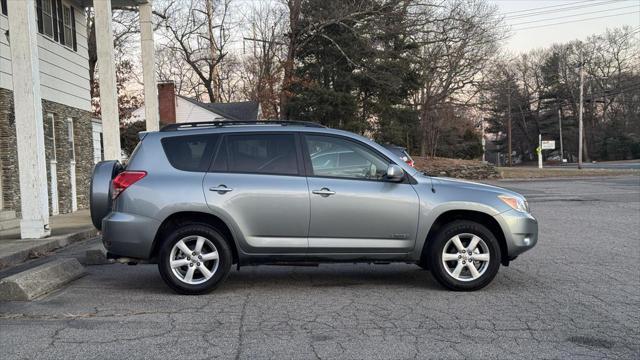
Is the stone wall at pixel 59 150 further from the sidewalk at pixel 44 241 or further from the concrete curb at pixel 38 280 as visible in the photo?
the concrete curb at pixel 38 280

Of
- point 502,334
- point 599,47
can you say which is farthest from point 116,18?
point 599,47

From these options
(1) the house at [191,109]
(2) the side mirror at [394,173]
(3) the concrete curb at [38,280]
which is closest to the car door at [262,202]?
(2) the side mirror at [394,173]

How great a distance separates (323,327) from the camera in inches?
197

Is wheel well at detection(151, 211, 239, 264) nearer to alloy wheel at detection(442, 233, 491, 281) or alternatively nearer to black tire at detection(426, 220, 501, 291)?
black tire at detection(426, 220, 501, 291)

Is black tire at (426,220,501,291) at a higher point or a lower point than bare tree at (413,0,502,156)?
lower

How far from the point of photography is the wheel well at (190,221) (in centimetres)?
612

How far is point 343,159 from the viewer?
249 inches

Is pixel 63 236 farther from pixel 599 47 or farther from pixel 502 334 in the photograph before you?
pixel 599 47

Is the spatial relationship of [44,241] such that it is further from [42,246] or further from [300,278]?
[300,278]

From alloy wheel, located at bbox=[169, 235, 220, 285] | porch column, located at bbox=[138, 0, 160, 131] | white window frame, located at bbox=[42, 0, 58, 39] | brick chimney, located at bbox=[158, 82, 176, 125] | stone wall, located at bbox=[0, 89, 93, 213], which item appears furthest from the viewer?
brick chimney, located at bbox=[158, 82, 176, 125]

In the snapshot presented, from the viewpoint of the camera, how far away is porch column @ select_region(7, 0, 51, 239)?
997cm

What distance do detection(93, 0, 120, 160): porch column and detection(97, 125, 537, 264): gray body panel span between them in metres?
7.72

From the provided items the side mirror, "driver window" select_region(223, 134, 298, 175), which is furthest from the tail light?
the side mirror

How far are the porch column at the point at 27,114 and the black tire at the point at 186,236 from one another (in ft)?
17.4
